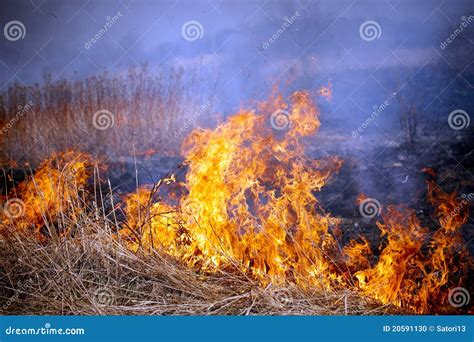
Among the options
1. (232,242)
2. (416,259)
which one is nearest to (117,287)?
(232,242)

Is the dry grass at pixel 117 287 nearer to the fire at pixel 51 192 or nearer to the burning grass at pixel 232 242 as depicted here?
the burning grass at pixel 232 242

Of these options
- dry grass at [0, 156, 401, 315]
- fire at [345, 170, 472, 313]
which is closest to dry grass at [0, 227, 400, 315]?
dry grass at [0, 156, 401, 315]

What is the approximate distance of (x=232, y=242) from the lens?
4902 mm

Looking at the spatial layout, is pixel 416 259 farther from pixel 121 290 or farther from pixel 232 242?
pixel 121 290

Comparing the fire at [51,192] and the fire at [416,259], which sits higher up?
the fire at [51,192]

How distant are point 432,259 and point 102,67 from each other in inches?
116

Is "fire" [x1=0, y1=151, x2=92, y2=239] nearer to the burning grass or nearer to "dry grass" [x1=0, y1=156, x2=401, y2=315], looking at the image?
the burning grass

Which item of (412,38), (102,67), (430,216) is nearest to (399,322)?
(430,216)

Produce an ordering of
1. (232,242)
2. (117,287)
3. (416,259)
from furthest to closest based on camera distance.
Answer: (232,242)
(416,259)
(117,287)

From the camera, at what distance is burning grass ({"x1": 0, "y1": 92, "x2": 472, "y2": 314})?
445 cm

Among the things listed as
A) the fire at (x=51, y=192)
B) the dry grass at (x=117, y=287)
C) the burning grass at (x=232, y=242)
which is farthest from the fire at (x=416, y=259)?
the fire at (x=51, y=192)

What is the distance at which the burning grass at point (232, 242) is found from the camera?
4.45 meters

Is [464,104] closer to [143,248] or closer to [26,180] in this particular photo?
[143,248]

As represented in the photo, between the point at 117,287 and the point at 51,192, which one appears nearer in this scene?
the point at 117,287
